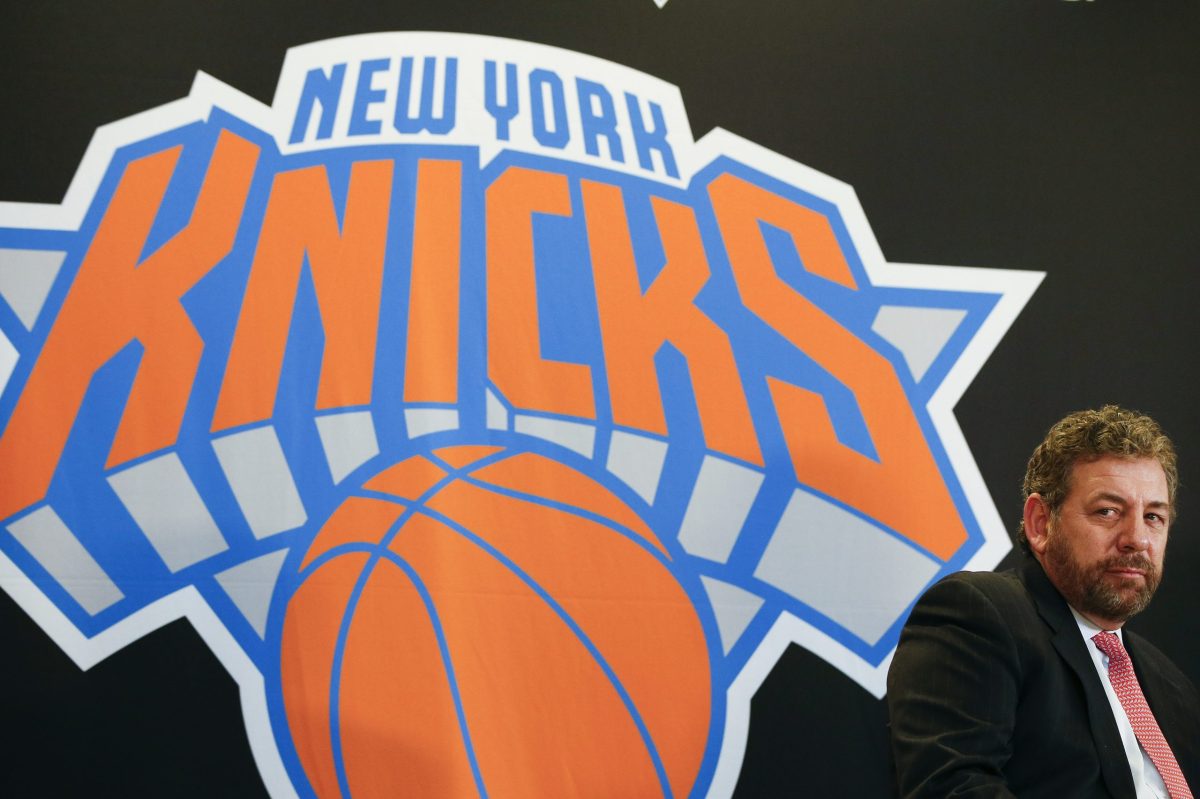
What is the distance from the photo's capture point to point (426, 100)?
247 centimetres

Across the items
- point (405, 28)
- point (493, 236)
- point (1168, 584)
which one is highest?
point (405, 28)

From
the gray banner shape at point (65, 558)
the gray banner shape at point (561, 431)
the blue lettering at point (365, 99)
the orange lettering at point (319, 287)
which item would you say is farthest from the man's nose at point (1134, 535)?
the gray banner shape at point (65, 558)

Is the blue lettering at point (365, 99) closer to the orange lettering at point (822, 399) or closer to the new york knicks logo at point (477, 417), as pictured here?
the new york knicks logo at point (477, 417)

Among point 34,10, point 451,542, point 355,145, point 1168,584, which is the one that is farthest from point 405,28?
point 1168,584

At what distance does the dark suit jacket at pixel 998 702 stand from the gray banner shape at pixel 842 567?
70 centimetres

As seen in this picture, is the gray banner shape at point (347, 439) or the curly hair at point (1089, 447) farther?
the gray banner shape at point (347, 439)

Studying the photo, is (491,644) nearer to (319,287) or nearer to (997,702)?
(319,287)

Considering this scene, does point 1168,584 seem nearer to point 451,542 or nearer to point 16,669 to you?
point 451,542

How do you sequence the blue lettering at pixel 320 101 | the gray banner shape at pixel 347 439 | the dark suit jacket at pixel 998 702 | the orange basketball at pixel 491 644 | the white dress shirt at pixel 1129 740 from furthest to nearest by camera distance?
the blue lettering at pixel 320 101
the gray banner shape at pixel 347 439
the orange basketball at pixel 491 644
the white dress shirt at pixel 1129 740
the dark suit jacket at pixel 998 702

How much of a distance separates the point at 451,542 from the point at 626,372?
51 centimetres

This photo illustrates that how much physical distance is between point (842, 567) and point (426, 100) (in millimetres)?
1347

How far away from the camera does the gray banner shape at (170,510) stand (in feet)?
7.37

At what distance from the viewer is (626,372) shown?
2.38 meters

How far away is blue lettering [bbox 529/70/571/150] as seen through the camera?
2.48 meters
